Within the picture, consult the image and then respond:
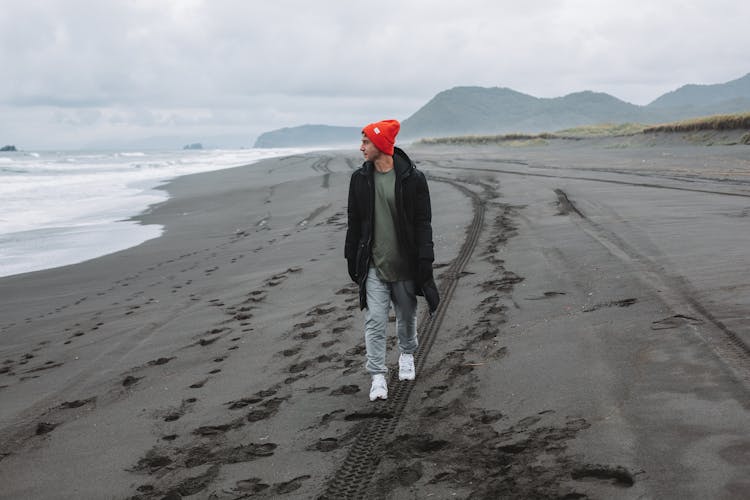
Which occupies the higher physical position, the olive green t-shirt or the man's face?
the man's face

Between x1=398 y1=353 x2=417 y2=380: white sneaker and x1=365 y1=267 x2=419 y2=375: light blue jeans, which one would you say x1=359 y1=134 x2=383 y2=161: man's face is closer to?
x1=365 y1=267 x2=419 y2=375: light blue jeans

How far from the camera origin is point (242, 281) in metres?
8.94

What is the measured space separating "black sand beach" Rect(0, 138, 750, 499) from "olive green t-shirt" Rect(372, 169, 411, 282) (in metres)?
0.82

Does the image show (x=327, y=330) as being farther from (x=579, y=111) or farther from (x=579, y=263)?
(x=579, y=111)

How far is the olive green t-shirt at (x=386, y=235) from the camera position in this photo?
4570 millimetres

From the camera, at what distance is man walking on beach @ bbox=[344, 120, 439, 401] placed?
4.54 meters

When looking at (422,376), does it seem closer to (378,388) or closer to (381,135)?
(378,388)

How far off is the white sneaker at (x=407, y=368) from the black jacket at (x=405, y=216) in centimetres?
49

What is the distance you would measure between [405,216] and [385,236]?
8.0 inches

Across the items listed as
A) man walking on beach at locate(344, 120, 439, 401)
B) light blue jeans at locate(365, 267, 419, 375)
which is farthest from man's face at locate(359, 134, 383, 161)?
light blue jeans at locate(365, 267, 419, 375)

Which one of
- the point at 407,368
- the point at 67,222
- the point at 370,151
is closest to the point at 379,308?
the point at 407,368

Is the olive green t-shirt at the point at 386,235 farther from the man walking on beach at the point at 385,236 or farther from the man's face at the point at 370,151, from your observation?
the man's face at the point at 370,151

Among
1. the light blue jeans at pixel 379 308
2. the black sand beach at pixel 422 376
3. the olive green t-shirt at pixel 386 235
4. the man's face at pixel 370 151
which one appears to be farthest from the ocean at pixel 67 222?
the man's face at pixel 370 151

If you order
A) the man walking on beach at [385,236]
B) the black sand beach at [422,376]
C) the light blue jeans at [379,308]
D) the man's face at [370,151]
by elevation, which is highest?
the man's face at [370,151]
